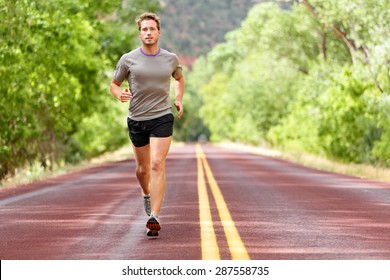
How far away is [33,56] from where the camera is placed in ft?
75.6

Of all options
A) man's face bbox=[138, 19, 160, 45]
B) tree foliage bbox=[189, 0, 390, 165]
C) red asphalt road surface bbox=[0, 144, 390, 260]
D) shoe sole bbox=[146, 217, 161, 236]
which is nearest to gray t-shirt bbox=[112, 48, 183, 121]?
man's face bbox=[138, 19, 160, 45]

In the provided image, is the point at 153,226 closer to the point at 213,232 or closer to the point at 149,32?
the point at 213,232

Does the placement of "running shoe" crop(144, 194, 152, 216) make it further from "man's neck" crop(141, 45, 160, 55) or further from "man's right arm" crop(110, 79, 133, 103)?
"man's neck" crop(141, 45, 160, 55)

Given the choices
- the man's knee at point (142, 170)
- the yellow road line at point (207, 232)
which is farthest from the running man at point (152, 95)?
the yellow road line at point (207, 232)

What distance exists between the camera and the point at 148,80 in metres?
9.91

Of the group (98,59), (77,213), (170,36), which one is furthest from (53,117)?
(170,36)

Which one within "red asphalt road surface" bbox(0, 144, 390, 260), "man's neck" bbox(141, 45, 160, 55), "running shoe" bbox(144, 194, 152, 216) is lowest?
"red asphalt road surface" bbox(0, 144, 390, 260)

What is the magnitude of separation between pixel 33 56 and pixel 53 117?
703 cm

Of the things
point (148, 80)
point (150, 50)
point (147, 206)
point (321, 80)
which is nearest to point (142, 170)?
point (147, 206)

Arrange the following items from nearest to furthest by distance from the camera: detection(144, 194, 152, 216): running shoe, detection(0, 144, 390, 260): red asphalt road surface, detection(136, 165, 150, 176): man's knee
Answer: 1. detection(0, 144, 390, 260): red asphalt road surface
2. detection(136, 165, 150, 176): man's knee
3. detection(144, 194, 152, 216): running shoe

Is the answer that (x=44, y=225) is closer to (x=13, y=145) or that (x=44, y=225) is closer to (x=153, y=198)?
(x=153, y=198)

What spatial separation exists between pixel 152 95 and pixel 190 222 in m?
2.30

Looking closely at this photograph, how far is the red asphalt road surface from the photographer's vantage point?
8852 mm

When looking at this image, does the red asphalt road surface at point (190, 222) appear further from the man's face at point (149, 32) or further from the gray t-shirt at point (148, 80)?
the man's face at point (149, 32)
